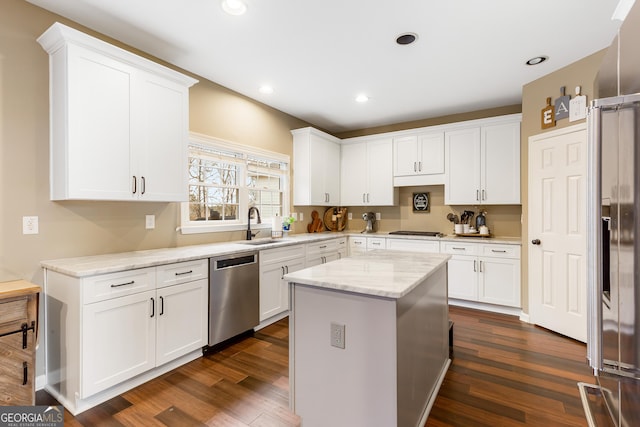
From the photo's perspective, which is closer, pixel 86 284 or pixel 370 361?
pixel 370 361

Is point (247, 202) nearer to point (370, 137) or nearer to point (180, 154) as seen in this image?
point (180, 154)

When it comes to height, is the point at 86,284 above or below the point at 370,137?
below

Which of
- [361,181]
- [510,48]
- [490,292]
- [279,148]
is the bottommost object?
[490,292]

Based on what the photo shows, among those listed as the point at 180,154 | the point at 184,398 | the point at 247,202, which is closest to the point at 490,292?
the point at 247,202

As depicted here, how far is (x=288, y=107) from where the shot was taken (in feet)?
14.4

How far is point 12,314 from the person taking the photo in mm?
1791

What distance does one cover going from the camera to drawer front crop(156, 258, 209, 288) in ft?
7.84

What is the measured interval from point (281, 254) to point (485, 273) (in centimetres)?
263

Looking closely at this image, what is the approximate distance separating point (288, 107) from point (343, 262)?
2.97 metres

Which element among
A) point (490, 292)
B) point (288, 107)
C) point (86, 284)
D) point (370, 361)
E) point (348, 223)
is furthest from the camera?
point (348, 223)

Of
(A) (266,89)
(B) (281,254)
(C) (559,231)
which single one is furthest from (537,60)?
(B) (281,254)

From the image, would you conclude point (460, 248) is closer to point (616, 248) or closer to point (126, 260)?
point (616, 248)

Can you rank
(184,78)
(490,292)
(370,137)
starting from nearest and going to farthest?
1. (184,78)
2. (490,292)
3. (370,137)

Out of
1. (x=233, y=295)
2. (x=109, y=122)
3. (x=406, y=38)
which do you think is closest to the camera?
(x=109, y=122)
